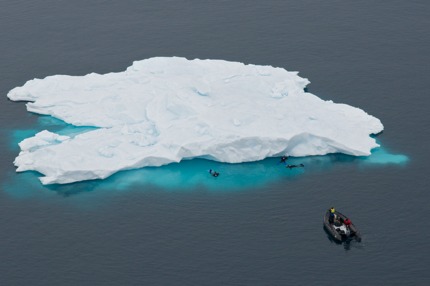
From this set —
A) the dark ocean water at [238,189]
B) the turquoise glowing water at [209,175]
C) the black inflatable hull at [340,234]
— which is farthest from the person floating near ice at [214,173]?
the black inflatable hull at [340,234]

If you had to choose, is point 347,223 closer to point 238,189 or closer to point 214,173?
point 238,189

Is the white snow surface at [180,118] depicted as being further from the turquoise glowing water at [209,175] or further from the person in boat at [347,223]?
the person in boat at [347,223]

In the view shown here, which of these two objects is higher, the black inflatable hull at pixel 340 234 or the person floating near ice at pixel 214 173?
the person floating near ice at pixel 214 173

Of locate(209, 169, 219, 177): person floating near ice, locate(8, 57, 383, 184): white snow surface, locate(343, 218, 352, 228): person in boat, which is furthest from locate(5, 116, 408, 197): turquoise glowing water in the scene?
locate(343, 218, 352, 228): person in boat

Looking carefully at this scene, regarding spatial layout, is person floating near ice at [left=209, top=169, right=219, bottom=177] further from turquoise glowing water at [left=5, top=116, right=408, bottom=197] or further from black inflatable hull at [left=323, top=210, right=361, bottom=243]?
black inflatable hull at [left=323, top=210, right=361, bottom=243]

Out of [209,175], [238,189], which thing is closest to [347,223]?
[238,189]
